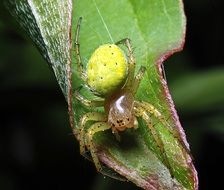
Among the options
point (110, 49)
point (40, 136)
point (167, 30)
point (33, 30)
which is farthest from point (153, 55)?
point (40, 136)

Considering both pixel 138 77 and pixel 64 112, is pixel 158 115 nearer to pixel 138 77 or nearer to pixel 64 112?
pixel 138 77

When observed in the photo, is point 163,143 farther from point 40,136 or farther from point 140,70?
point 40,136

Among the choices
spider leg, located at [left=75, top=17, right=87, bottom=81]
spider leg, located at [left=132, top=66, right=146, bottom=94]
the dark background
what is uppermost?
spider leg, located at [left=75, top=17, right=87, bottom=81]

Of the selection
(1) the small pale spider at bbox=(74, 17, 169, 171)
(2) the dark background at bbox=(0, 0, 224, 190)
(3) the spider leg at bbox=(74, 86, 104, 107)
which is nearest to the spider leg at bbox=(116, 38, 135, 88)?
(1) the small pale spider at bbox=(74, 17, 169, 171)

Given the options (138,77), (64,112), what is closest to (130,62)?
(138,77)

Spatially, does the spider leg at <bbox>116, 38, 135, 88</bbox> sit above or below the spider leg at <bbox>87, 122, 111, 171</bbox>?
above

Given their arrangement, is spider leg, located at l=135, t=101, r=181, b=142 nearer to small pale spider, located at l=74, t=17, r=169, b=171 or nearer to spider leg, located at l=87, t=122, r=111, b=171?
small pale spider, located at l=74, t=17, r=169, b=171

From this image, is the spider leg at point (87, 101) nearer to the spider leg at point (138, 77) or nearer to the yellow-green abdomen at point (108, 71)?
the yellow-green abdomen at point (108, 71)

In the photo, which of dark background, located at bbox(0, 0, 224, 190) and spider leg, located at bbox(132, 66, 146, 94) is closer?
spider leg, located at bbox(132, 66, 146, 94)

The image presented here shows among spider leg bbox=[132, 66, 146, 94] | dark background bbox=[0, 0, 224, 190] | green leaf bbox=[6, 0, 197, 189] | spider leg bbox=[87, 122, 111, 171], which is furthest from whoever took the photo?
dark background bbox=[0, 0, 224, 190]
